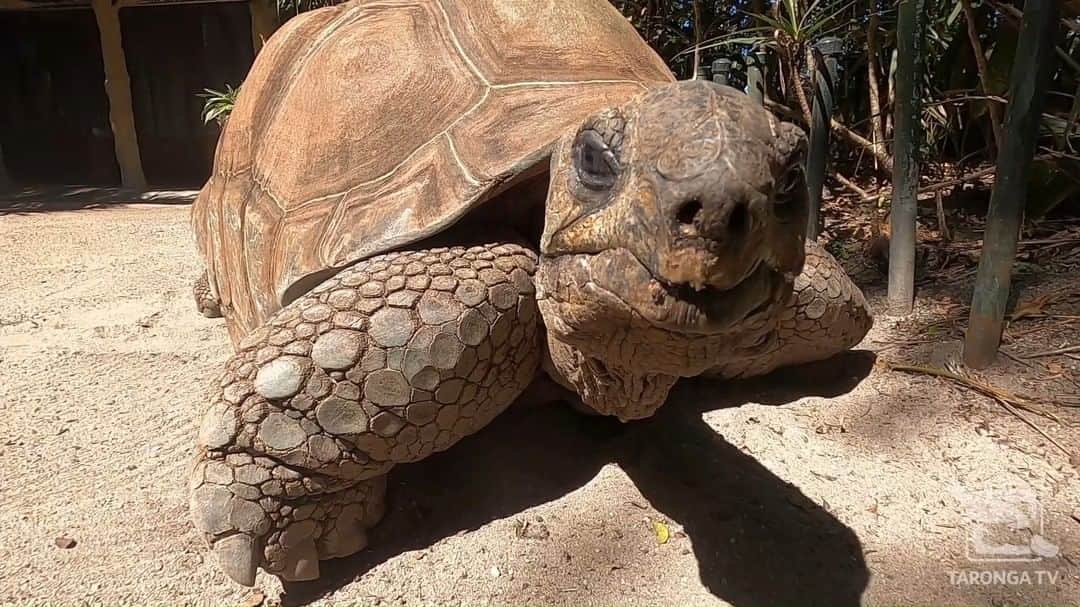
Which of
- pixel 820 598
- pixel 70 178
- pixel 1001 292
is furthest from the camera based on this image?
pixel 70 178

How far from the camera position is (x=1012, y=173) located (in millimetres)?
1868

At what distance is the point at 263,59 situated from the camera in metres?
2.67

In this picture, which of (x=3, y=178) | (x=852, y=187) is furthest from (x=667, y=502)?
(x=3, y=178)

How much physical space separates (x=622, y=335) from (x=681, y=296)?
0.20m

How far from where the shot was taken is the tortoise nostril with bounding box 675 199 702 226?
0.94 meters

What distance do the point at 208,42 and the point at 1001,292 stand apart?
10.8 m

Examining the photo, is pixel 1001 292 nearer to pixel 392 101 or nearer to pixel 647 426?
pixel 647 426

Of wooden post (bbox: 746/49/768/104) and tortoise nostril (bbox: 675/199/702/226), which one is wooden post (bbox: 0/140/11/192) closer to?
wooden post (bbox: 746/49/768/104)

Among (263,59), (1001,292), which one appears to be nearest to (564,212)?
(1001,292)

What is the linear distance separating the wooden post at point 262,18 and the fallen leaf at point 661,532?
29.2 feet

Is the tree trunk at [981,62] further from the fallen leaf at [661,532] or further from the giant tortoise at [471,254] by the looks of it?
the fallen leaf at [661,532]

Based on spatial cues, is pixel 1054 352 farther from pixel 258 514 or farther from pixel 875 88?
pixel 258 514

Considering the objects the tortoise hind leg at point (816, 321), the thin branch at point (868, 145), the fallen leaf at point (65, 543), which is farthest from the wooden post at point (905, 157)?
the fallen leaf at point (65, 543)

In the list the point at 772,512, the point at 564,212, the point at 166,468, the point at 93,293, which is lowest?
the point at 93,293
